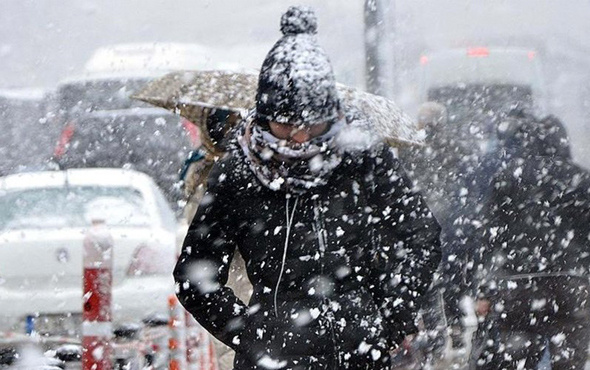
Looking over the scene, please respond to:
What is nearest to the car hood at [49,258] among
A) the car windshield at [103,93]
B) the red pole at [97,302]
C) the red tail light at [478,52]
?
the red pole at [97,302]

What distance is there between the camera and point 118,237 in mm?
8805

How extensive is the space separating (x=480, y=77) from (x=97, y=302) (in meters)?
16.4

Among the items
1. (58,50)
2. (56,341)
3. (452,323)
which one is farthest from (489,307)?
(58,50)

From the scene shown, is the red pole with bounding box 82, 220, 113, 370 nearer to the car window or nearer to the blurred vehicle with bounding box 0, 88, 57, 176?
the car window

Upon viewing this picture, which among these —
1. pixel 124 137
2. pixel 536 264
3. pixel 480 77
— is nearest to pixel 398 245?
pixel 536 264

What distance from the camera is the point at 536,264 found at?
18.3 ft

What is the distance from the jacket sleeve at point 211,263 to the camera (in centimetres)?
405

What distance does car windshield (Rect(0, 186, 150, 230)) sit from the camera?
29.9 ft

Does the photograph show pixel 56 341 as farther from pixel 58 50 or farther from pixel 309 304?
pixel 58 50

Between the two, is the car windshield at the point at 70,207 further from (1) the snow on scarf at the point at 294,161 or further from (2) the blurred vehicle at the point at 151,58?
(2) the blurred vehicle at the point at 151,58

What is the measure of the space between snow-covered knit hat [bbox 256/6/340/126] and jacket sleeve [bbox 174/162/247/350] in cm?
30

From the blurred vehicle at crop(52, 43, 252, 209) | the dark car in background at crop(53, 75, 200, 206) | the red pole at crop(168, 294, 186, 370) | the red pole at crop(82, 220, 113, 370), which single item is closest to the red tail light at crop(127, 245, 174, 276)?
the red pole at crop(168, 294, 186, 370)

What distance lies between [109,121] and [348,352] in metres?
12.9

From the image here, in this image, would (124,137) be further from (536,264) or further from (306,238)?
(306,238)
